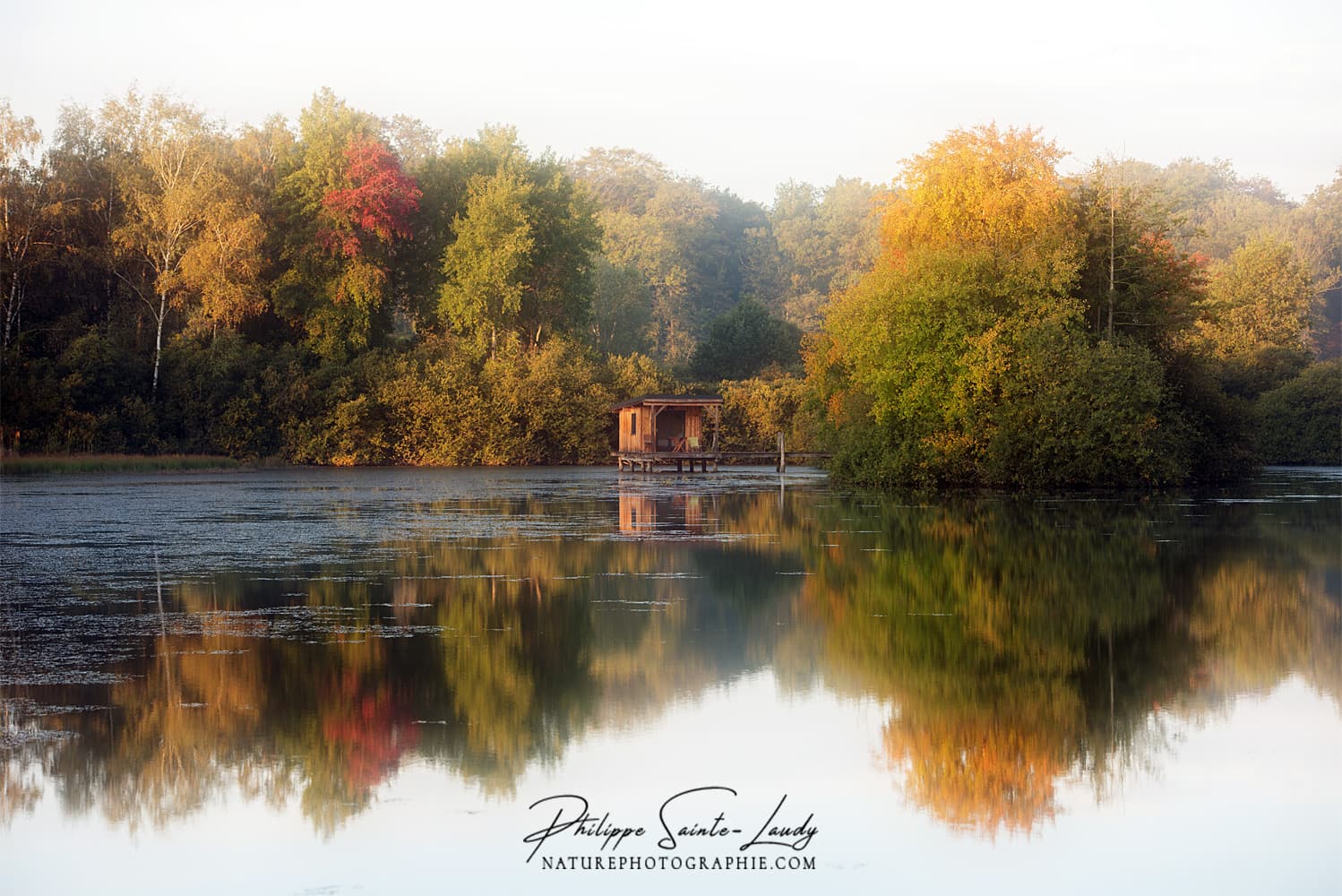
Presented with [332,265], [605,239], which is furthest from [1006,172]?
[605,239]

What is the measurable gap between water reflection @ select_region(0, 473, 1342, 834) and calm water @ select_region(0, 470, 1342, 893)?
0.04m

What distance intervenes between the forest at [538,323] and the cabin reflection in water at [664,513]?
6808 mm

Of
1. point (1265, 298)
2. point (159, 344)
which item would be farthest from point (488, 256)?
point (1265, 298)

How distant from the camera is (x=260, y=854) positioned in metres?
5.16

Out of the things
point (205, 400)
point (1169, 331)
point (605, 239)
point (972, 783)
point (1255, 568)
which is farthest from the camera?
point (605, 239)

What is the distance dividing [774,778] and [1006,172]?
32740 millimetres

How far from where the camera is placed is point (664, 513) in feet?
78.9

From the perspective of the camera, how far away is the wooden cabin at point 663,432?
46.8 metres

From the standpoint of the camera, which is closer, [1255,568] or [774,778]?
[774,778]

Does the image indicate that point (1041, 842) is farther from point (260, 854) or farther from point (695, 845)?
point (260, 854)

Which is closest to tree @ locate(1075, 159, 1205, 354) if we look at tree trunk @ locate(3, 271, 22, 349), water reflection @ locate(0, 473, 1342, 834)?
water reflection @ locate(0, 473, 1342, 834)
